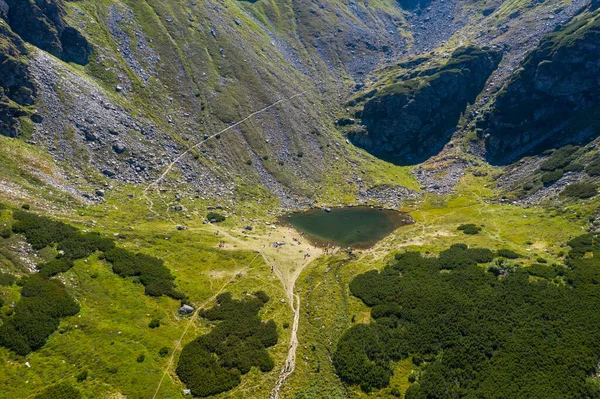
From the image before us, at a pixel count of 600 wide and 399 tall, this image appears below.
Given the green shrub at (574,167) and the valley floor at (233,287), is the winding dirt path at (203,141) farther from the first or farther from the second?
the green shrub at (574,167)

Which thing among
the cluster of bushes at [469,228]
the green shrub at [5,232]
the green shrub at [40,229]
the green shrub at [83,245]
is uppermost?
the cluster of bushes at [469,228]

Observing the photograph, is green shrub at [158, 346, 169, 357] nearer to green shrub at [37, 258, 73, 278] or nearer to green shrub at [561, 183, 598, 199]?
green shrub at [37, 258, 73, 278]

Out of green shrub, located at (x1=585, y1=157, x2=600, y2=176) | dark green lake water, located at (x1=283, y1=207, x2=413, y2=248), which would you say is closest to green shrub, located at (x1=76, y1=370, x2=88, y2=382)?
dark green lake water, located at (x1=283, y1=207, x2=413, y2=248)

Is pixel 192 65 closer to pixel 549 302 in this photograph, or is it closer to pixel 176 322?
pixel 176 322

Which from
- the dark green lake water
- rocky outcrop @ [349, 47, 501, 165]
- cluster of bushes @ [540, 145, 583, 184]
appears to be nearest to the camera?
the dark green lake water

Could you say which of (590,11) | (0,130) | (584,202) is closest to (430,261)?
(584,202)

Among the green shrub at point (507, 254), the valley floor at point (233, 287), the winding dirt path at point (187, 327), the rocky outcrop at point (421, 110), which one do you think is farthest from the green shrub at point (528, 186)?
the winding dirt path at point (187, 327)
